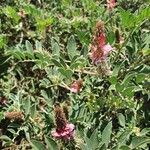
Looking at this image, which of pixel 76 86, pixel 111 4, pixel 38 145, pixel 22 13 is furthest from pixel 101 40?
pixel 22 13

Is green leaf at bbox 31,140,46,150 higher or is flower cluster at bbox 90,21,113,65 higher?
flower cluster at bbox 90,21,113,65

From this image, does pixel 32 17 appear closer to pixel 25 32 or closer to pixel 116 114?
pixel 25 32

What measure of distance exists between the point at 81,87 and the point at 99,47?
12.6 inches

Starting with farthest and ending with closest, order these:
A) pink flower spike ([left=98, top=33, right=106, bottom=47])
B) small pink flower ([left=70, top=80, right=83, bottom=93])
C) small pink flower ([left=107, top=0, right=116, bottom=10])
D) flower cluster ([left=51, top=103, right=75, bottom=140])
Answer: small pink flower ([left=107, top=0, right=116, bottom=10]) → small pink flower ([left=70, top=80, right=83, bottom=93]) → pink flower spike ([left=98, top=33, right=106, bottom=47]) → flower cluster ([left=51, top=103, right=75, bottom=140])

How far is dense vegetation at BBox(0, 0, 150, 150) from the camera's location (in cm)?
188

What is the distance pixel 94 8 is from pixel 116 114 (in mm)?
818

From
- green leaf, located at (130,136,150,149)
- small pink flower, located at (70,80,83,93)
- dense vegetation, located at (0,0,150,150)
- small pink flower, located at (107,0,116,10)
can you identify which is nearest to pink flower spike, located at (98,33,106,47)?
dense vegetation, located at (0,0,150,150)

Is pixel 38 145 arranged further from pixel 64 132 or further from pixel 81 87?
pixel 81 87

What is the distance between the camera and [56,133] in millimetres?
1796

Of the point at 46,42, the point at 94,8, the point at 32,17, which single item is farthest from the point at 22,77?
the point at 94,8

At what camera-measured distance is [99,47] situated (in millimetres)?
1906

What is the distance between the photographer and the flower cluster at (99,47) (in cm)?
187

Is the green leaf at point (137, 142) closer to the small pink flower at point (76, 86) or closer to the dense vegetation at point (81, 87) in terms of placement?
the dense vegetation at point (81, 87)

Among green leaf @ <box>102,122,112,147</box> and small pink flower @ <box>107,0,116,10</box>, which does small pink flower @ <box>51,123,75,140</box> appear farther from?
small pink flower @ <box>107,0,116,10</box>
